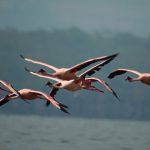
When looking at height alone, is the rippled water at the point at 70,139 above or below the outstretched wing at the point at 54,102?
below

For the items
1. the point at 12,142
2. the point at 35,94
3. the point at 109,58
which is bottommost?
the point at 12,142

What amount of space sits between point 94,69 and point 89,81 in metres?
0.78

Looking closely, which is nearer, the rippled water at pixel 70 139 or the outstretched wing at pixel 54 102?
the outstretched wing at pixel 54 102

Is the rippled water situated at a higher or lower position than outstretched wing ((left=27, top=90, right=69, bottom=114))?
lower

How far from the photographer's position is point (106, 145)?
46.5 metres

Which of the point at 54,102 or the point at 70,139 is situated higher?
the point at 54,102

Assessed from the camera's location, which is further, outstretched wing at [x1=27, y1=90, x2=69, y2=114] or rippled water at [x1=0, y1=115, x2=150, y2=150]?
rippled water at [x1=0, y1=115, x2=150, y2=150]

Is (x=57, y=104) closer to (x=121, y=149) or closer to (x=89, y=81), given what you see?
(x=89, y=81)

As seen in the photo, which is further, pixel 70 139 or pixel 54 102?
pixel 70 139

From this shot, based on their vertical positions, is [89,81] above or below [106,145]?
above

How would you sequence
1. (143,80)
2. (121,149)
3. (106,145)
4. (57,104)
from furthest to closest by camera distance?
(106,145) → (121,149) → (143,80) → (57,104)

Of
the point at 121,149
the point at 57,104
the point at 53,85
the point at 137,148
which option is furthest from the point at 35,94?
the point at 137,148

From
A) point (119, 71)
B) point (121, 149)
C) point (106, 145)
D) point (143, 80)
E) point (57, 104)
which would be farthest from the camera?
point (106, 145)

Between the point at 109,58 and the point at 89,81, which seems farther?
the point at 89,81
